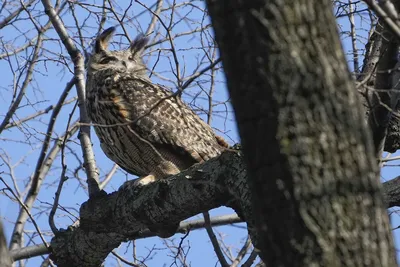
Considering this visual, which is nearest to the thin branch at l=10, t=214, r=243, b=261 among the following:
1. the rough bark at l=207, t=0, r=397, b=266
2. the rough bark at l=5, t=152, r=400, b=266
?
the rough bark at l=5, t=152, r=400, b=266

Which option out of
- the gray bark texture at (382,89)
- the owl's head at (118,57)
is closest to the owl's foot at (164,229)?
the gray bark texture at (382,89)

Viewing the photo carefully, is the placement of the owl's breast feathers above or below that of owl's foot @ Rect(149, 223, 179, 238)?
above

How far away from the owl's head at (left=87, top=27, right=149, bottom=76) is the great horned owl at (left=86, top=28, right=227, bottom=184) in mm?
554

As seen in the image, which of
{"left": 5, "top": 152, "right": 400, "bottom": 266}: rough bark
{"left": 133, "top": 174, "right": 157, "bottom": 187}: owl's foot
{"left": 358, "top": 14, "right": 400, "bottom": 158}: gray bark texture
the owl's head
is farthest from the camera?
the owl's head

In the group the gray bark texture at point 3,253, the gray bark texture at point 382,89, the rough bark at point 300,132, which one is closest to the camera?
the gray bark texture at point 3,253

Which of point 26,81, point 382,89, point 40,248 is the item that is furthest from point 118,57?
point 382,89

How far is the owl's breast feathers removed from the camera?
18.5ft

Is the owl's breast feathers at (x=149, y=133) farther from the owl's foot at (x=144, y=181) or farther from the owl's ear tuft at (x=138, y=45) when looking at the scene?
the owl's ear tuft at (x=138, y=45)

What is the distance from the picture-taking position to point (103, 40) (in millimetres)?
7082

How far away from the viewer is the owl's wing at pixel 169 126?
18.8ft

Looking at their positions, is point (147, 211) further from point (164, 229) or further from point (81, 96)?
point (81, 96)

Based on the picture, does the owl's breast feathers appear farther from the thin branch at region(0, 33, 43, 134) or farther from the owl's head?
the owl's head

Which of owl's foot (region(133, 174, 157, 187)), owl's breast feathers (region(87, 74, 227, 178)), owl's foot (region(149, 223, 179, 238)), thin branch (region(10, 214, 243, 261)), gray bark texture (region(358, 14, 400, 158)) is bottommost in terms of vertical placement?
gray bark texture (region(358, 14, 400, 158))

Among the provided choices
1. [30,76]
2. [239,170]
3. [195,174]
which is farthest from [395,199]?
[30,76]
